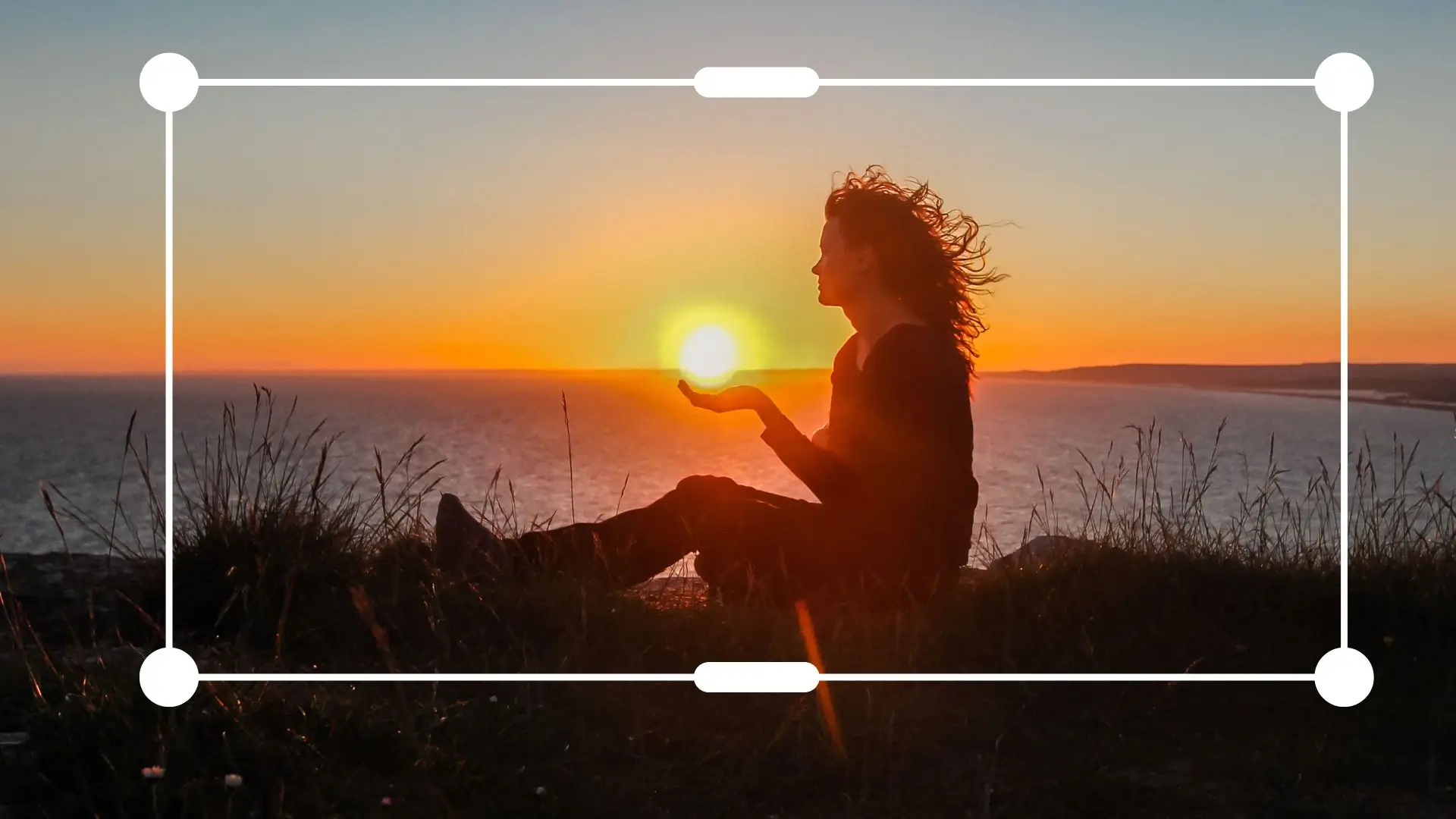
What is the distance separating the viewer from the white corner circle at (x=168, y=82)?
312cm

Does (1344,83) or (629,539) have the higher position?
(1344,83)

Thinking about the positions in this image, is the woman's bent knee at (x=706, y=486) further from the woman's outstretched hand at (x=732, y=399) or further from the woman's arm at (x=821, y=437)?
the woman's outstretched hand at (x=732, y=399)

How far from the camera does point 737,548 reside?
423 cm

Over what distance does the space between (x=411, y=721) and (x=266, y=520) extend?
1.90 meters

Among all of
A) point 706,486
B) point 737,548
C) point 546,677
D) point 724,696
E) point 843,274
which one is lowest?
point 724,696

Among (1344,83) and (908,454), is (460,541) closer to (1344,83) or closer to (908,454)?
(908,454)

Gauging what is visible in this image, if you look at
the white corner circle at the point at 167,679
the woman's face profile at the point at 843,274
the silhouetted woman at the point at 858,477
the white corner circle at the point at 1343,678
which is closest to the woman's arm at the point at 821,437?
the silhouetted woman at the point at 858,477

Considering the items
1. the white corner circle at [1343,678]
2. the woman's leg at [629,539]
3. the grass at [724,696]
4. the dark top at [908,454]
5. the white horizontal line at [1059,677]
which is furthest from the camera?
the woman's leg at [629,539]

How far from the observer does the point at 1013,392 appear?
142 metres

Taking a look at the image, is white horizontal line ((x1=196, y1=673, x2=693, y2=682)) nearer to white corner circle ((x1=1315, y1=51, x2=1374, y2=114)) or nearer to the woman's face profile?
the woman's face profile

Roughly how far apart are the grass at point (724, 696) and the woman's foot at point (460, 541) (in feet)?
0.36

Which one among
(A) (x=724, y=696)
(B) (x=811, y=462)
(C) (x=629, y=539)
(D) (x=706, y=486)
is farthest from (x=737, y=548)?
(A) (x=724, y=696)

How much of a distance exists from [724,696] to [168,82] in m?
2.39

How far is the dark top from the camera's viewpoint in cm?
397
